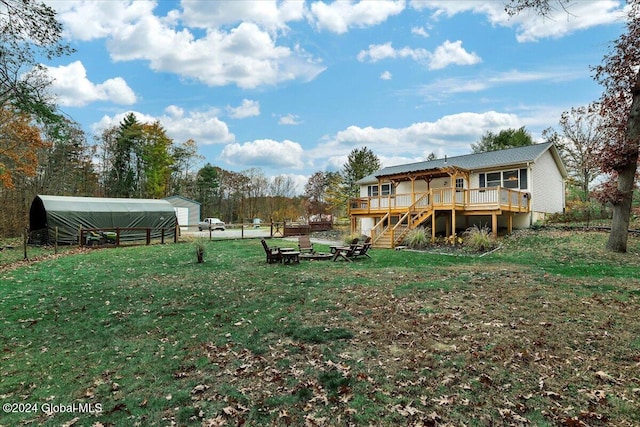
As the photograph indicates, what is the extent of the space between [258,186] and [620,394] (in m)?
48.2

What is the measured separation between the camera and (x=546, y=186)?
773 inches

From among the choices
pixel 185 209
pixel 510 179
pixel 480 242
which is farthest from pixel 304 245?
pixel 185 209

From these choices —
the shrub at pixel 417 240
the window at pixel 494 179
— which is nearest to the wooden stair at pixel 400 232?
the shrub at pixel 417 240

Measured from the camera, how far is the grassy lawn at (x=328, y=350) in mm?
3240

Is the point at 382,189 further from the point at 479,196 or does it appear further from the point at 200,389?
the point at 200,389

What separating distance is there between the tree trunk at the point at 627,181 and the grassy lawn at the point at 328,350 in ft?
13.6

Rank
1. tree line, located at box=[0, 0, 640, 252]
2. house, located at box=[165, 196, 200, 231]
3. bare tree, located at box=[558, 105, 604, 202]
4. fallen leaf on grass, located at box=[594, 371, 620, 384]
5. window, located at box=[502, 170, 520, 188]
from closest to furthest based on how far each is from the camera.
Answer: fallen leaf on grass, located at box=[594, 371, 620, 384], tree line, located at box=[0, 0, 640, 252], window, located at box=[502, 170, 520, 188], bare tree, located at box=[558, 105, 604, 202], house, located at box=[165, 196, 200, 231]

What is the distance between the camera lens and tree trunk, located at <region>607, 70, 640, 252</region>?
35.5 ft

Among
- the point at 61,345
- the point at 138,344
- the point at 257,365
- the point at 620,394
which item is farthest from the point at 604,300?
the point at 61,345

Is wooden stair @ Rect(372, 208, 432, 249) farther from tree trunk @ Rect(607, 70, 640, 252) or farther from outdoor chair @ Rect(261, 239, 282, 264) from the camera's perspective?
tree trunk @ Rect(607, 70, 640, 252)

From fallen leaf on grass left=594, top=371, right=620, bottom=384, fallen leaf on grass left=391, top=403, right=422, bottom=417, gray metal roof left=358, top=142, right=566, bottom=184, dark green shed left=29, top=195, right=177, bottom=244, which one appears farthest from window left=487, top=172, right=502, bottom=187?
dark green shed left=29, top=195, right=177, bottom=244

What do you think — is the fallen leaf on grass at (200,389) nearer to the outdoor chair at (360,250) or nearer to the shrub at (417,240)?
the outdoor chair at (360,250)

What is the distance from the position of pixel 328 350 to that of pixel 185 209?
31669mm

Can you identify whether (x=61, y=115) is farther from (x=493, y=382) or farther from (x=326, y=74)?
(x=326, y=74)
